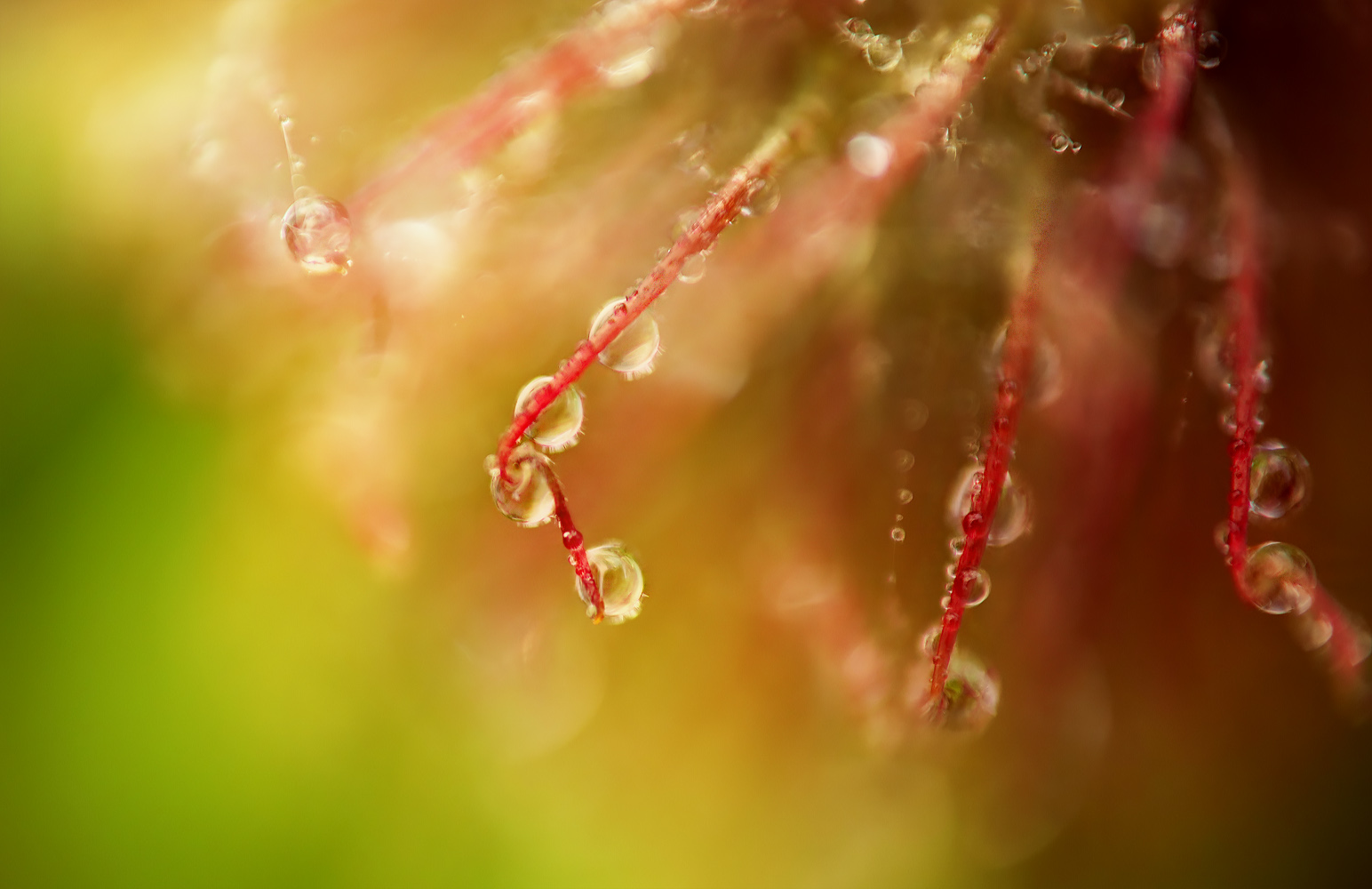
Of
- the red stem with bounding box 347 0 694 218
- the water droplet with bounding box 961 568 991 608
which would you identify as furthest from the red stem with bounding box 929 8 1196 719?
the red stem with bounding box 347 0 694 218

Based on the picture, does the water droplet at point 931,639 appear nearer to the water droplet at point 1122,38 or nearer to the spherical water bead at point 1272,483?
the spherical water bead at point 1272,483

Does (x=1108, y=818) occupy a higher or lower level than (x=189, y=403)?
lower

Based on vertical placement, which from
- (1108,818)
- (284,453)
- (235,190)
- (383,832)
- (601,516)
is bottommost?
(1108,818)

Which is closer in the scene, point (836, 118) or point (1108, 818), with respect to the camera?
point (836, 118)

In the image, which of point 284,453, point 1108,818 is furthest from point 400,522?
A: point 1108,818

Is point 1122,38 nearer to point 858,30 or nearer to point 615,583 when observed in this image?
point 858,30

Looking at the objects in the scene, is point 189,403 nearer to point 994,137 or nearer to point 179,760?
point 179,760

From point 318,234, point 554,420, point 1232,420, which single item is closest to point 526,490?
point 554,420

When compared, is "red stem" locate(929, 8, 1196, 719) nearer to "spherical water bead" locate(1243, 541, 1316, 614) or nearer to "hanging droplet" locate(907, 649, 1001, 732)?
"hanging droplet" locate(907, 649, 1001, 732)
